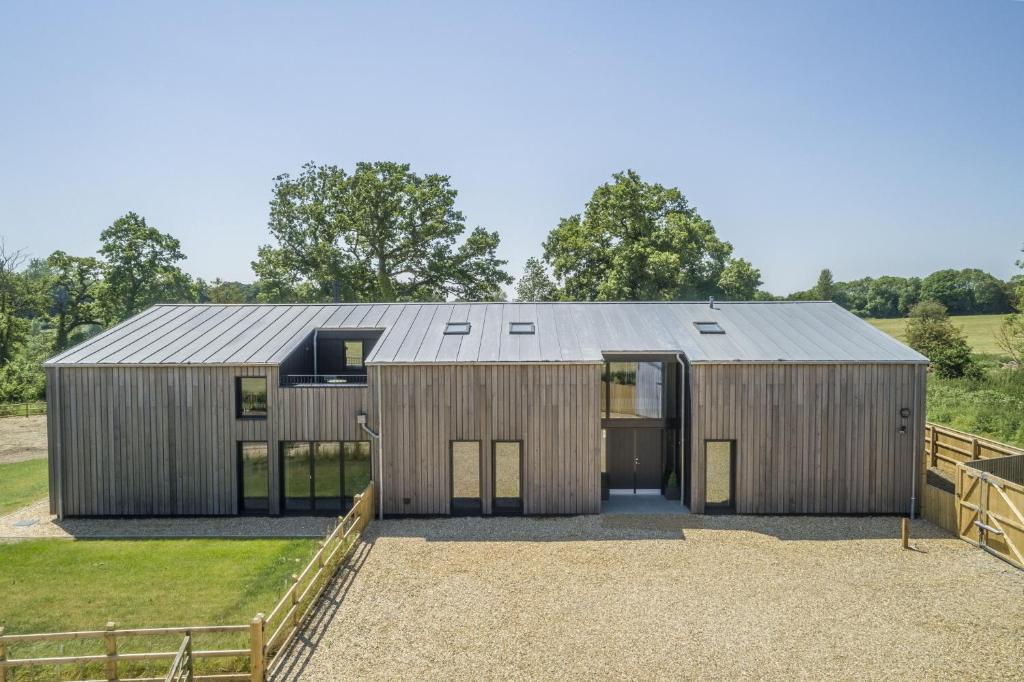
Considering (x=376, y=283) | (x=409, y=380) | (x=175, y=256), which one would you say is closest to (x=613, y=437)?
(x=409, y=380)

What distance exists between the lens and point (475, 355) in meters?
15.0

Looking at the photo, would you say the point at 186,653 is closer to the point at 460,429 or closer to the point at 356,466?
the point at 356,466

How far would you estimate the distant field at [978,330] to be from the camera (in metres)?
44.1

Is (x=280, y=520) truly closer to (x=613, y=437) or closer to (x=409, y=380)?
(x=409, y=380)

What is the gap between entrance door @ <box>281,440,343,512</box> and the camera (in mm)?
15156

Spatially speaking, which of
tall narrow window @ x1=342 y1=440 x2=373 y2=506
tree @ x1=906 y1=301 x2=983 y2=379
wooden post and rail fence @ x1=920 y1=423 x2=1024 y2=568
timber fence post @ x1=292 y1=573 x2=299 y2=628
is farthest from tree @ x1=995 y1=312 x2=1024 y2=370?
timber fence post @ x1=292 y1=573 x2=299 y2=628

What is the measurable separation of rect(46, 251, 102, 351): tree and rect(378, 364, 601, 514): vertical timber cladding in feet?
109

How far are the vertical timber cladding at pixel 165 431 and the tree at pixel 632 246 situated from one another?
20106 mm

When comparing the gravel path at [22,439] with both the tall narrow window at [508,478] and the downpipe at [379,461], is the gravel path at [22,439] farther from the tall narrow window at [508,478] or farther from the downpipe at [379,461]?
the tall narrow window at [508,478]

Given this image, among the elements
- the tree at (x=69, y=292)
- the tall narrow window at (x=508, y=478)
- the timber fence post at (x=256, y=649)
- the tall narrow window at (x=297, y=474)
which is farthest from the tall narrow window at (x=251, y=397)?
the tree at (x=69, y=292)

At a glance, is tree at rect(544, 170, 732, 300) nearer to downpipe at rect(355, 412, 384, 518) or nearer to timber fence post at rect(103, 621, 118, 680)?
downpipe at rect(355, 412, 384, 518)

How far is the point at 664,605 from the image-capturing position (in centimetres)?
1022

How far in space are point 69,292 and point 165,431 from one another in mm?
31607

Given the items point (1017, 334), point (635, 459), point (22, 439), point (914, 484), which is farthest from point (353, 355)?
point (1017, 334)
